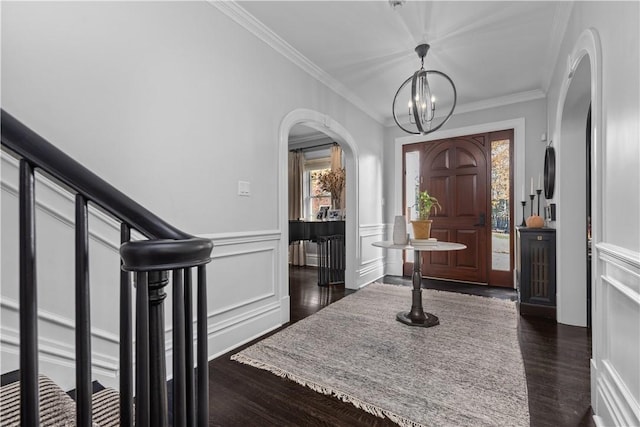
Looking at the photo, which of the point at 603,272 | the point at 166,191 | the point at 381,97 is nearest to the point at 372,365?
the point at 603,272

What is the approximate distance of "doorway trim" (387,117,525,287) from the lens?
4.03m

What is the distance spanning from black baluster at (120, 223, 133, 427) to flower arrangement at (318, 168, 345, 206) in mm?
5031

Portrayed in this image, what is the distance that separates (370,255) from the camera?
4.52 metres

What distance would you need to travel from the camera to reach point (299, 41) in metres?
2.79

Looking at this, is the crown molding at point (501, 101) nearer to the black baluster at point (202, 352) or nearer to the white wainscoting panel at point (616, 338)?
the white wainscoting panel at point (616, 338)

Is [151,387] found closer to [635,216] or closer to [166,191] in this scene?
[166,191]

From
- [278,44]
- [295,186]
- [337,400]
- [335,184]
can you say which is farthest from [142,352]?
[295,186]

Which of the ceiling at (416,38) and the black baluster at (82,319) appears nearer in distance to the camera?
the black baluster at (82,319)

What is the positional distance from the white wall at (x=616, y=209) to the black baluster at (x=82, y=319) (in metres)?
1.69

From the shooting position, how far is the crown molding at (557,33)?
232 centimetres

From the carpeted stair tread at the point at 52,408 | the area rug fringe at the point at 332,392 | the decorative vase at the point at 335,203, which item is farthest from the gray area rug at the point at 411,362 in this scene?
the decorative vase at the point at 335,203

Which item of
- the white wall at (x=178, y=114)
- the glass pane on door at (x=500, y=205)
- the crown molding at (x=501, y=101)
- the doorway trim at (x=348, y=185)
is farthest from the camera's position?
the glass pane on door at (x=500, y=205)

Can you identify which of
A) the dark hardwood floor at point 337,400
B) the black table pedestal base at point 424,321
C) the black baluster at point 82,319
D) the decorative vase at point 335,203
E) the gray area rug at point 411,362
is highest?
the decorative vase at point 335,203

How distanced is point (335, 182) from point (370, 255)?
67.0 inches
